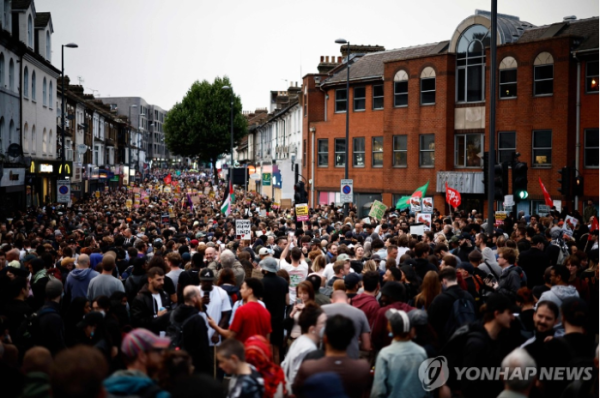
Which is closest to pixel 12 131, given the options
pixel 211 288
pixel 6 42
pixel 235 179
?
pixel 6 42

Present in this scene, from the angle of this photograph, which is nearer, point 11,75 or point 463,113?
point 463,113

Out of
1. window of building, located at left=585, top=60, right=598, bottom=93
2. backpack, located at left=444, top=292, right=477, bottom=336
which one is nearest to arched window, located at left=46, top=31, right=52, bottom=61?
window of building, located at left=585, top=60, right=598, bottom=93

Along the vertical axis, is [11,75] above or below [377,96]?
above

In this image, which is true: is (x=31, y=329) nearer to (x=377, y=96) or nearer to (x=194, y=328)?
(x=194, y=328)

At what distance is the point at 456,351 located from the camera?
6746mm

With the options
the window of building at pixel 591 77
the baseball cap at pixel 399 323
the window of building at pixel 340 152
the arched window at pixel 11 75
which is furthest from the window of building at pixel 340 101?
the baseball cap at pixel 399 323

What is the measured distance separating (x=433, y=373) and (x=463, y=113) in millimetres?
29835

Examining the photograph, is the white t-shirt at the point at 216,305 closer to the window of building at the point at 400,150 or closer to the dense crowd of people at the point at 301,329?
the dense crowd of people at the point at 301,329

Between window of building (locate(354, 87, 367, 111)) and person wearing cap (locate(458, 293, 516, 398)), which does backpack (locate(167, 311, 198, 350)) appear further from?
window of building (locate(354, 87, 367, 111))

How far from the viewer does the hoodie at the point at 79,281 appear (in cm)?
1050

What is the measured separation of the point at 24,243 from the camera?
15.1 metres

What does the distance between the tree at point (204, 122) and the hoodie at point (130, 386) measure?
7656cm

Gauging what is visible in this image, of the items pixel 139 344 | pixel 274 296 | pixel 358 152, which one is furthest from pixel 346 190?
pixel 139 344

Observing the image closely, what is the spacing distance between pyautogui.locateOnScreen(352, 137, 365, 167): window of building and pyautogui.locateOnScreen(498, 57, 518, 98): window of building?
9640 mm
